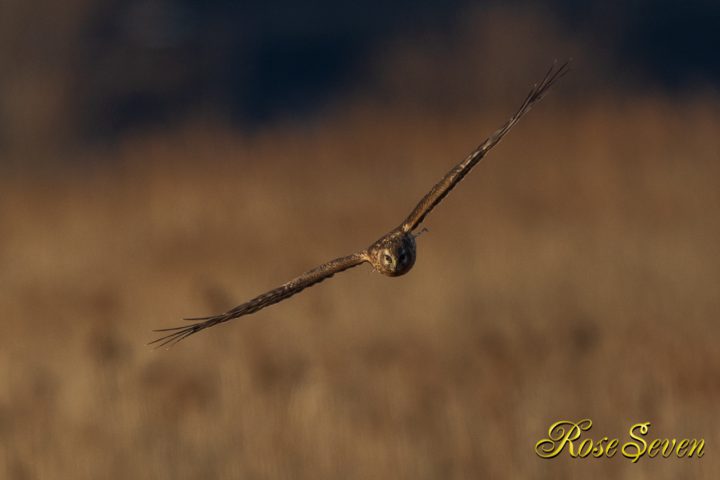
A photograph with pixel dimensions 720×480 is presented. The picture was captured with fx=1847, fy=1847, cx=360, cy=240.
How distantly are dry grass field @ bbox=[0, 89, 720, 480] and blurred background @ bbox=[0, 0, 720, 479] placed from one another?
0.05 ft

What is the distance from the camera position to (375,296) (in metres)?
9.12

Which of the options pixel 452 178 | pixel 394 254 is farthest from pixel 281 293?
pixel 452 178

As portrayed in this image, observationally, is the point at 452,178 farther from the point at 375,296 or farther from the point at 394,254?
the point at 375,296

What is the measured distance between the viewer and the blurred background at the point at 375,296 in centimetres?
747

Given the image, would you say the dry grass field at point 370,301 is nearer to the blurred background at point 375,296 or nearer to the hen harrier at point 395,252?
the blurred background at point 375,296

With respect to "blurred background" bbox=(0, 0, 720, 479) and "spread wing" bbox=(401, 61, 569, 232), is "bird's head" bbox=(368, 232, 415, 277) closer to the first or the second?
"spread wing" bbox=(401, 61, 569, 232)

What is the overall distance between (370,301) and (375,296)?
0.09m

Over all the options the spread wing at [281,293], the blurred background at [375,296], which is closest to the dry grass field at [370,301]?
the blurred background at [375,296]

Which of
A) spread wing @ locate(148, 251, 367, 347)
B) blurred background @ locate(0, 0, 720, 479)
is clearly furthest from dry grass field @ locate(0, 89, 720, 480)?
spread wing @ locate(148, 251, 367, 347)

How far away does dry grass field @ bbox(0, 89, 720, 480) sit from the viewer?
746cm

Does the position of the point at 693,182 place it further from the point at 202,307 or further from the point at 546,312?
the point at 202,307

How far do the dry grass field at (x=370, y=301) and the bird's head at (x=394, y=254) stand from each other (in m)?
1.86

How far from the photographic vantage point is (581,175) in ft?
34.9

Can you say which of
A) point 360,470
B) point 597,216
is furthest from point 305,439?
point 597,216
